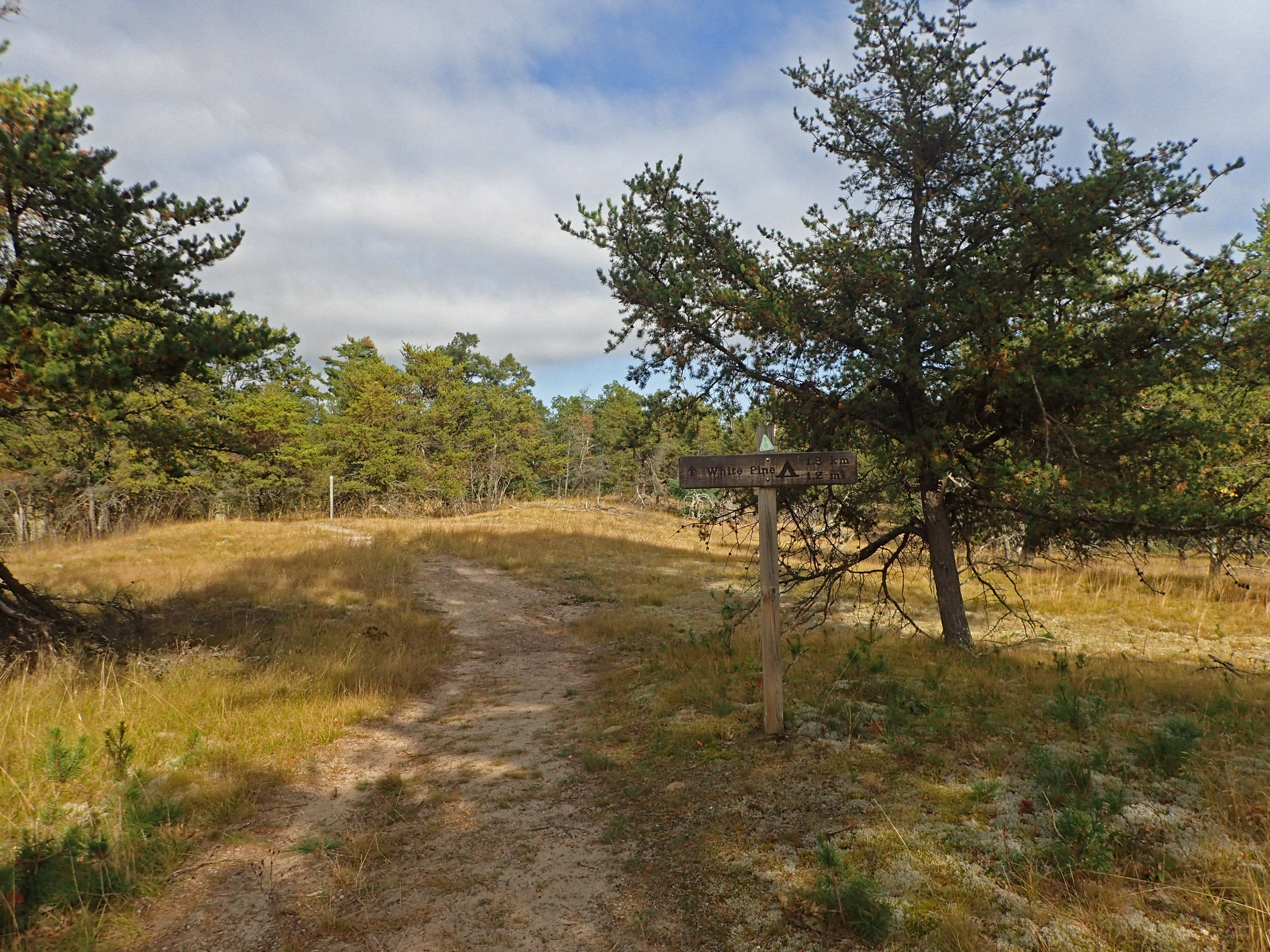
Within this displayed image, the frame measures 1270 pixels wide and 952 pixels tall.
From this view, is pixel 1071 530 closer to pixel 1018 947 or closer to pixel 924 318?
pixel 924 318

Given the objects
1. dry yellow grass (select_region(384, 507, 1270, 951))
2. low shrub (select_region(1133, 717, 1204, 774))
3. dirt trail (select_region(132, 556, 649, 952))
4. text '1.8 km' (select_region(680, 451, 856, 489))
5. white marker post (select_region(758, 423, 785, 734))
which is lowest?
dirt trail (select_region(132, 556, 649, 952))

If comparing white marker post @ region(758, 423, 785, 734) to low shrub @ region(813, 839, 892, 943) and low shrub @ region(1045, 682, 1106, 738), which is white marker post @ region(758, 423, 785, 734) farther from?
low shrub @ region(1045, 682, 1106, 738)

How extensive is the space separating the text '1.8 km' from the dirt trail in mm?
3157

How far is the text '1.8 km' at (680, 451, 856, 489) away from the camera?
560 centimetres

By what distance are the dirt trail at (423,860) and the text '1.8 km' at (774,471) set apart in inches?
124

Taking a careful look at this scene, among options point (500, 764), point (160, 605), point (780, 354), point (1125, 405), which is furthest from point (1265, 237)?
point (160, 605)

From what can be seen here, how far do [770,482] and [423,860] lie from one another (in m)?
4.19

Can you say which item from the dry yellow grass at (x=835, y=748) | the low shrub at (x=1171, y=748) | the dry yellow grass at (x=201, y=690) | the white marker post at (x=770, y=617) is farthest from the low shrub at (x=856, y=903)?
the dry yellow grass at (x=201, y=690)

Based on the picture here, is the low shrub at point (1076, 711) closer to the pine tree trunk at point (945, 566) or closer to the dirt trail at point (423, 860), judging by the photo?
the pine tree trunk at point (945, 566)

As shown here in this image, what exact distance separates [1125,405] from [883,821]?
508 centimetres

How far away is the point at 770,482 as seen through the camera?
18.5 feet

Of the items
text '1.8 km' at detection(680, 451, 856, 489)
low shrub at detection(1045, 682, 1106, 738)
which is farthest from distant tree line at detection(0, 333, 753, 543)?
low shrub at detection(1045, 682, 1106, 738)

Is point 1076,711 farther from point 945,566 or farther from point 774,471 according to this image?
point 774,471

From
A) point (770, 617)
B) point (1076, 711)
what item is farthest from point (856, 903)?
point (1076, 711)
